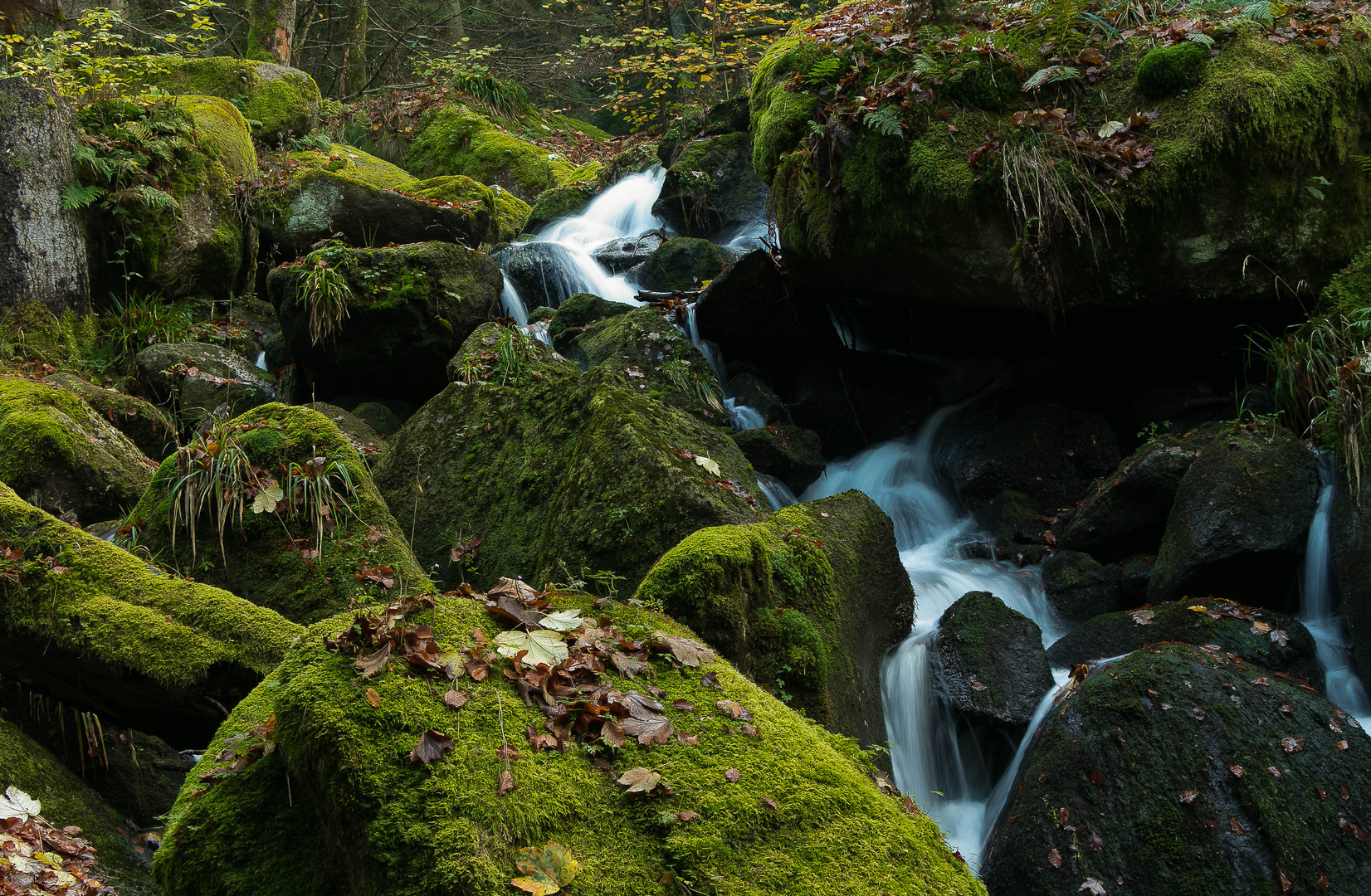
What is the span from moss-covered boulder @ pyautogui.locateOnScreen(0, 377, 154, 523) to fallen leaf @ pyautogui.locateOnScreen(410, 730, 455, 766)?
4.60 metres

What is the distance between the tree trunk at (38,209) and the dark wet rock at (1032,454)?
9141 mm

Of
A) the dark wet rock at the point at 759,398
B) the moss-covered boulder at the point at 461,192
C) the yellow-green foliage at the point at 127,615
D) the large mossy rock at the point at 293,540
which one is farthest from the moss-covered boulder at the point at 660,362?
the moss-covered boulder at the point at 461,192

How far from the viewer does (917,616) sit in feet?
20.6

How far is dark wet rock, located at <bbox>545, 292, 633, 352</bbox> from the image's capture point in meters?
9.71

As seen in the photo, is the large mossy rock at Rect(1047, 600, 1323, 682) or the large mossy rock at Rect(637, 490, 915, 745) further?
the large mossy rock at Rect(1047, 600, 1323, 682)

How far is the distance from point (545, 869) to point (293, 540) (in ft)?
11.0

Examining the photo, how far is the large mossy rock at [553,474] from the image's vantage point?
15.4 ft

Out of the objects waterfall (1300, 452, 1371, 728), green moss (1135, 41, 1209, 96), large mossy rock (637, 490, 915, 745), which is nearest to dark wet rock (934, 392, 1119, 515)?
waterfall (1300, 452, 1371, 728)

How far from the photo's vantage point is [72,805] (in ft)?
11.8

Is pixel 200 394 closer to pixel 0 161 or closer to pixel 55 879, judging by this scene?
pixel 0 161

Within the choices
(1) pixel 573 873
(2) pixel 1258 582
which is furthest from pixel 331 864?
(2) pixel 1258 582

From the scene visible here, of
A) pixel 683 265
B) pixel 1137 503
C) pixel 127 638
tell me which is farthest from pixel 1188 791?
pixel 683 265

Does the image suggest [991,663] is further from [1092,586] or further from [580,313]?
[580,313]

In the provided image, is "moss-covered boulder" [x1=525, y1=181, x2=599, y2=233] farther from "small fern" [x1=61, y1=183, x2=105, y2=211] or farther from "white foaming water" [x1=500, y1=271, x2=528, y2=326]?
"small fern" [x1=61, y1=183, x2=105, y2=211]
